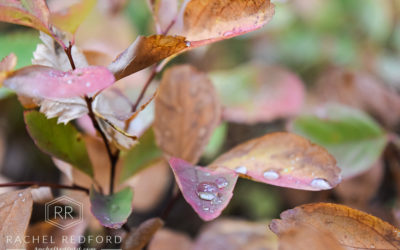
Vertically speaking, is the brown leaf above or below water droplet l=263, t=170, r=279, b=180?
below

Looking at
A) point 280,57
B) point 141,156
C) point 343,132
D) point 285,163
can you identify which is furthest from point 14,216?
point 280,57

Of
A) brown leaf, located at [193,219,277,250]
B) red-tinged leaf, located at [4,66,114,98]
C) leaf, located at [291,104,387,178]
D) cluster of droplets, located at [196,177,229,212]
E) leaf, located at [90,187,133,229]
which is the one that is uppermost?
red-tinged leaf, located at [4,66,114,98]

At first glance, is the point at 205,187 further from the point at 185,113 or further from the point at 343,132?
the point at 343,132

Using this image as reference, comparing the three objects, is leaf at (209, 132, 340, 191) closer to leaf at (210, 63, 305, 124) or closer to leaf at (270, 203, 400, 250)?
leaf at (270, 203, 400, 250)

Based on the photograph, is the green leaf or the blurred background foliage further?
the blurred background foliage

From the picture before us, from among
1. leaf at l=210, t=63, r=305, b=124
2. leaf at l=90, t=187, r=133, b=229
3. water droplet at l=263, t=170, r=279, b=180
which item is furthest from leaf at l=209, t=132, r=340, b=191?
leaf at l=210, t=63, r=305, b=124

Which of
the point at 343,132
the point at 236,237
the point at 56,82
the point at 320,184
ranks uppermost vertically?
the point at 56,82

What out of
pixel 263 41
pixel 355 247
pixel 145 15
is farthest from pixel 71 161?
pixel 263 41

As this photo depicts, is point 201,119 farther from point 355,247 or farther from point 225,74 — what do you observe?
point 225,74
